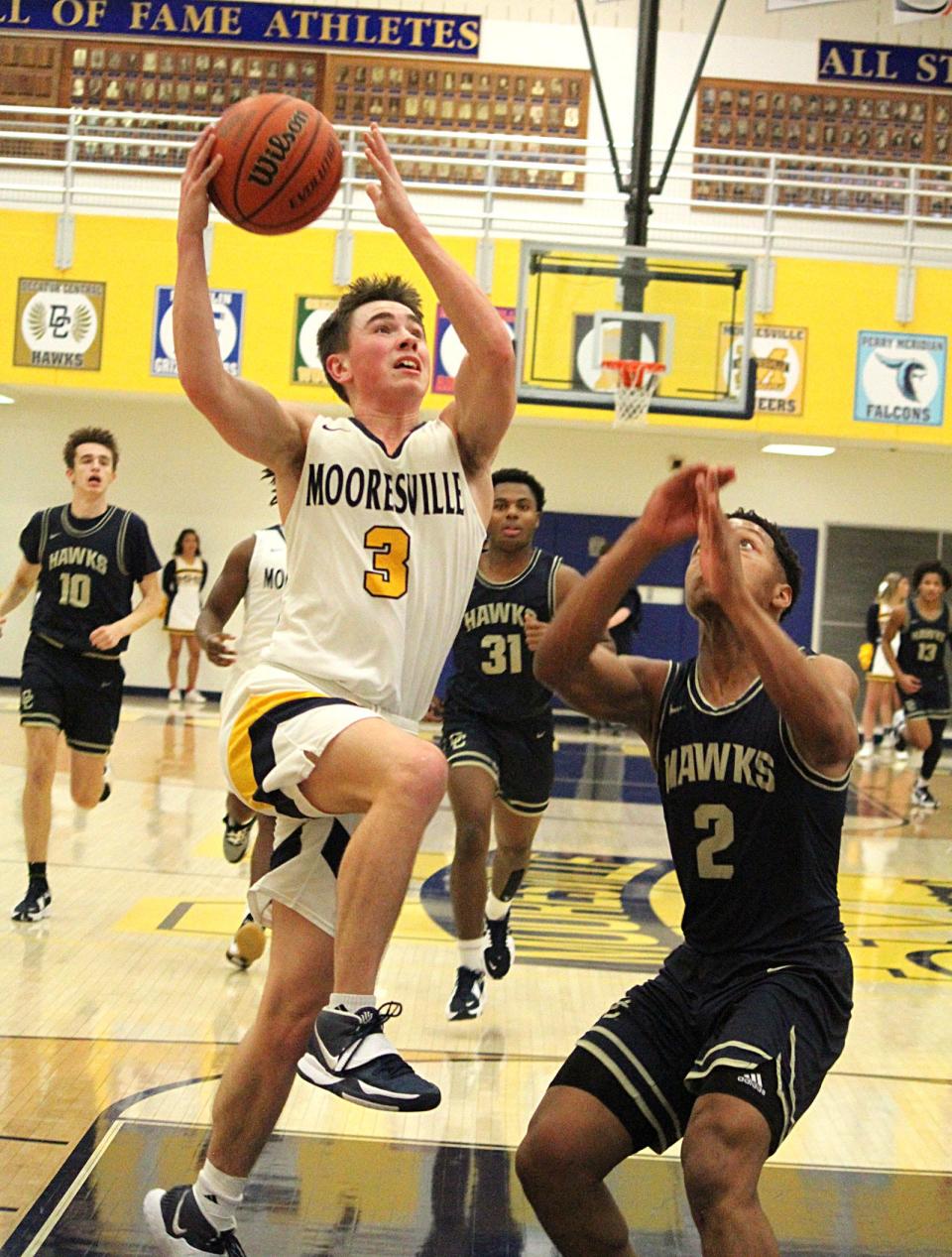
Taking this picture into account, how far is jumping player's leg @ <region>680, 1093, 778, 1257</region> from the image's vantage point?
2.56 meters

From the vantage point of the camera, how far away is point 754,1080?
8.92ft

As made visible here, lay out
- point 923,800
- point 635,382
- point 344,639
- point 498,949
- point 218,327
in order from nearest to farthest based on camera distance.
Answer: point 344,639
point 498,949
point 635,382
point 923,800
point 218,327

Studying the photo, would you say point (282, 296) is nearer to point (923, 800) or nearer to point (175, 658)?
point (175, 658)

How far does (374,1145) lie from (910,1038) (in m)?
2.28

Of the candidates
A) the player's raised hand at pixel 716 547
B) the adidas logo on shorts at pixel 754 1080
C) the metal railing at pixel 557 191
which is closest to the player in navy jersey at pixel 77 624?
the player's raised hand at pixel 716 547

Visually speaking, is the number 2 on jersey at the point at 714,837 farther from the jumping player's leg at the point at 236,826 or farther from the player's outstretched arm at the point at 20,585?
the player's outstretched arm at the point at 20,585

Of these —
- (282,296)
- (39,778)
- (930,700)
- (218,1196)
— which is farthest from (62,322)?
(218,1196)

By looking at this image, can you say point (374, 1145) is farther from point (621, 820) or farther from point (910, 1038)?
point (621, 820)

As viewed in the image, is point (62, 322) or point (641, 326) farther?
point (62, 322)

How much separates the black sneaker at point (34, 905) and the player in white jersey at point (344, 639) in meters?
3.44

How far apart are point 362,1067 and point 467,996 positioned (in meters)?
2.66

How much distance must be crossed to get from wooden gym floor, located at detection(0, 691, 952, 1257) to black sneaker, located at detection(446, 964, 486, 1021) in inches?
2.5

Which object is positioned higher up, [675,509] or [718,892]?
[675,509]

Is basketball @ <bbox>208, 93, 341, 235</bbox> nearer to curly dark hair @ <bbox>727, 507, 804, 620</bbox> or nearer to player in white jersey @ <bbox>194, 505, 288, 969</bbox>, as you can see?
curly dark hair @ <bbox>727, 507, 804, 620</bbox>
